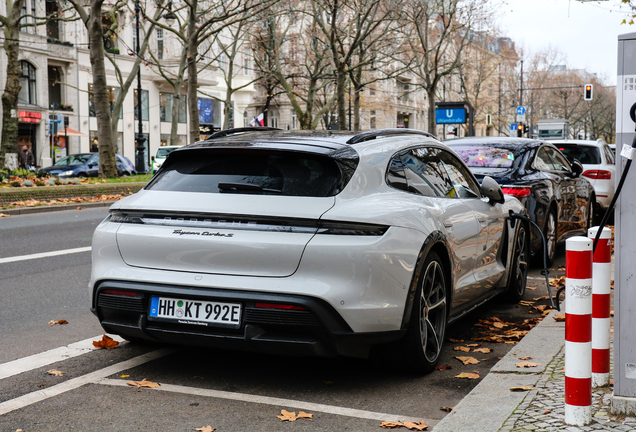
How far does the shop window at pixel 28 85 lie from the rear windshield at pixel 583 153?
37162 mm

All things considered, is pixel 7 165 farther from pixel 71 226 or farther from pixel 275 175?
pixel 275 175

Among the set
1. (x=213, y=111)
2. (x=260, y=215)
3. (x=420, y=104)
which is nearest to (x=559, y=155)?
(x=260, y=215)

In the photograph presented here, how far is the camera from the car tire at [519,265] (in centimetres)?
692

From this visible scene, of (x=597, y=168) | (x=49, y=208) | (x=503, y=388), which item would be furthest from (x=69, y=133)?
(x=503, y=388)

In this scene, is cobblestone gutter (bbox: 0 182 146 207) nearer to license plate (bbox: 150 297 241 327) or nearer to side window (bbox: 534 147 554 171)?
side window (bbox: 534 147 554 171)

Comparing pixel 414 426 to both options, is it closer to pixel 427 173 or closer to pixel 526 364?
pixel 526 364

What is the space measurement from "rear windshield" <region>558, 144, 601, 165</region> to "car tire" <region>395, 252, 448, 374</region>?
422 inches

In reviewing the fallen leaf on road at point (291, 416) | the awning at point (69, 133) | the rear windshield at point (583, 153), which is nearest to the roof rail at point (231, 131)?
the fallen leaf on road at point (291, 416)

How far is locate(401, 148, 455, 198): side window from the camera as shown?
501 cm

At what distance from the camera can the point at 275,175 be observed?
4.42 m

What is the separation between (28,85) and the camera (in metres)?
45.0

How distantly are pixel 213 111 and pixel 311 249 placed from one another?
61.4m

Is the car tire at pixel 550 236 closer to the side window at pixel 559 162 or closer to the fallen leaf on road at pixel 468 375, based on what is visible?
the side window at pixel 559 162

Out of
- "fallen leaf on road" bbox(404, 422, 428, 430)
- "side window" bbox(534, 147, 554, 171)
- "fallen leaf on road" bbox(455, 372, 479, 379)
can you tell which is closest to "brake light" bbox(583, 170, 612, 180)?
"side window" bbox(534, 147, 554, 171)
